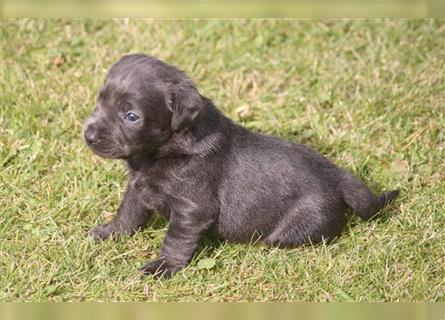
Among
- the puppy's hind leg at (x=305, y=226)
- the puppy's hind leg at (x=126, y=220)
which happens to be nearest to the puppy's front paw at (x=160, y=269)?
the puppy's hind leg at (x=126, y=220)

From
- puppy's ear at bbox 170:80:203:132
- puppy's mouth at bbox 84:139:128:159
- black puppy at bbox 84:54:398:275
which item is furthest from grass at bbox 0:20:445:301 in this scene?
puppy's ear at bbox 170:80:203:132

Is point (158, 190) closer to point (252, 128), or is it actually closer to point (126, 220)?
point (126, 220)

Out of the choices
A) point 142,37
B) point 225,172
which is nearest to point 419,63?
point 142,37

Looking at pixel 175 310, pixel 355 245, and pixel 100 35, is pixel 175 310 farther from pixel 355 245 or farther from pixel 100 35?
pixel 100 35

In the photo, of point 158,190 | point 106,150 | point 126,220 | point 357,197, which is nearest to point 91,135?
point 106,150

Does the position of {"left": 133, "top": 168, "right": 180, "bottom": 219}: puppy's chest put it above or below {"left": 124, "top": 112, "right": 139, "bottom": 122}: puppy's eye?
below

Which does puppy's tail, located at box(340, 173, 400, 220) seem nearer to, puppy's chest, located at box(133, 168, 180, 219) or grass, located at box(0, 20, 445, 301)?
grass, located at box(0, 20, 445, 301)

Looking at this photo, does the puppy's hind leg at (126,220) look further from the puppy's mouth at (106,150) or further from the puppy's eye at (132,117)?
the puppy's eye at (132,117)
